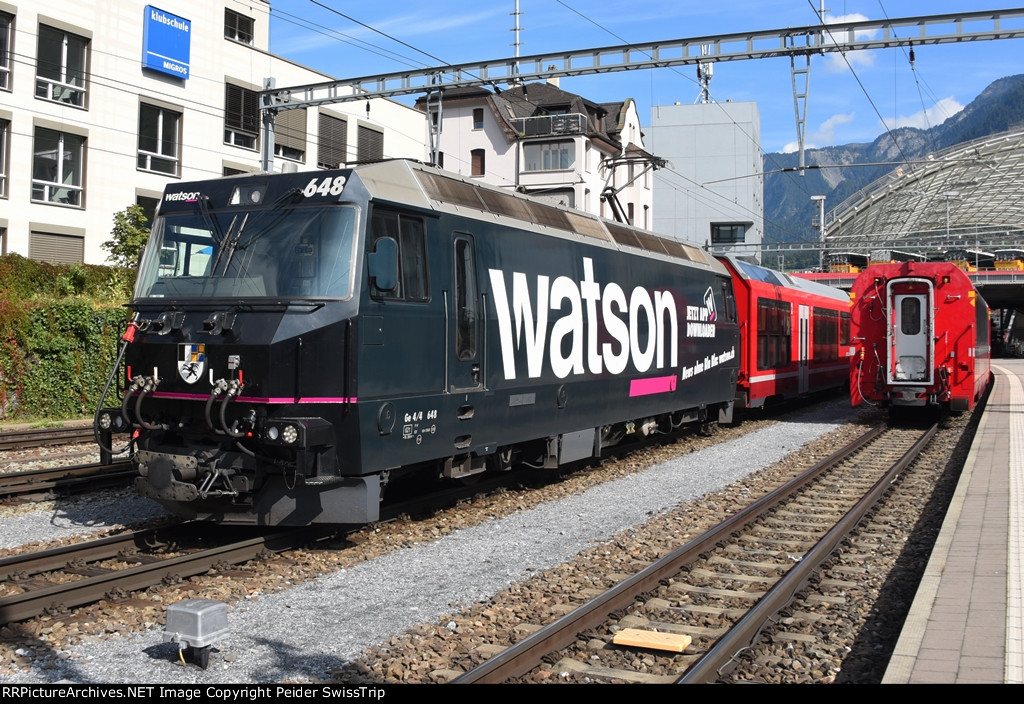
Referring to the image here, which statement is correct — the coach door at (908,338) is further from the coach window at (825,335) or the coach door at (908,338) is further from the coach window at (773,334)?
the coach window at (825,335)

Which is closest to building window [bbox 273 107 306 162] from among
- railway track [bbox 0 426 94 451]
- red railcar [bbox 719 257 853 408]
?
railway track [bbox 0 426 94 451]

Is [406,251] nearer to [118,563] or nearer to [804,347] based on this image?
[118,563]

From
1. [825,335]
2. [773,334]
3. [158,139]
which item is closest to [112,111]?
[158,139]

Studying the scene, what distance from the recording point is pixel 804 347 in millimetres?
24500

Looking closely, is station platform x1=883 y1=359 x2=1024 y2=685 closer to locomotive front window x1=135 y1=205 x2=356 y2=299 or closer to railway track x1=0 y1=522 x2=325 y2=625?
locomotive front window x1=135 y1=205 x2=356 y2=299

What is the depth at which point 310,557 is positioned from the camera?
312 inches

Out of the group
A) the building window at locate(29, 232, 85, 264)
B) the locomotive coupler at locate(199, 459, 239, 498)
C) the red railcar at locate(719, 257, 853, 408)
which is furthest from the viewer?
the building window at locate(29, 232, 85, 264)

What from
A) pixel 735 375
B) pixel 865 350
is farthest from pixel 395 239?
pixel 865 350

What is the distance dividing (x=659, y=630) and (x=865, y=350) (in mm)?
15387

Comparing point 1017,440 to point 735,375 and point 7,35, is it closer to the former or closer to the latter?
point 735,375

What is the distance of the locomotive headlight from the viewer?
24.0ft

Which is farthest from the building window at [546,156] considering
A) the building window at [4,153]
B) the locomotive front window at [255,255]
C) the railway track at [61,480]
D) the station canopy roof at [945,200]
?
the locomotive front window at [255,255]

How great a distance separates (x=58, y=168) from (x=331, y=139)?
11.4 metres

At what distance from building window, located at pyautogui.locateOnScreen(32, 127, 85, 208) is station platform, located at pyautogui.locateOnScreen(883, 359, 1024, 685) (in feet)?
77.4
